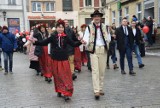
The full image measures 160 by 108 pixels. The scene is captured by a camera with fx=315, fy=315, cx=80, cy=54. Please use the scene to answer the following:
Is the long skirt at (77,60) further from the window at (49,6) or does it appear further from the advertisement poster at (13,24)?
the window at (49,6)

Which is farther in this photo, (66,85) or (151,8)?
(151,8)

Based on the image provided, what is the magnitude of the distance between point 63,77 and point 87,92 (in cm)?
105

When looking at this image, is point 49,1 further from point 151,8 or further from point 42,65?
point 42,65

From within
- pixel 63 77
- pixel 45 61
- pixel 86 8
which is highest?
pixel 86 8

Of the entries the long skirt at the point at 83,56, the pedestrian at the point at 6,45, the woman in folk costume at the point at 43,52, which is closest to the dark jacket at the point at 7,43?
the pedestrian at the point at 6,45

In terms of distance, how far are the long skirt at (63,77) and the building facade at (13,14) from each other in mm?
33609

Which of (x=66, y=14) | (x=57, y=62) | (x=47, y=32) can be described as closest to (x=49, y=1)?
Result: (x=66, y=14)

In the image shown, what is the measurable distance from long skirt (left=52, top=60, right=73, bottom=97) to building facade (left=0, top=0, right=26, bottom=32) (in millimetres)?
33609

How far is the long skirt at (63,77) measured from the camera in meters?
6.87

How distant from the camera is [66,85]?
6.86m

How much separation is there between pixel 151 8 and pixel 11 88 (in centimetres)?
1640

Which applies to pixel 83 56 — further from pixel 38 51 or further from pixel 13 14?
pixel 13 14

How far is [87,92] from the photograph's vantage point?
25.3ft

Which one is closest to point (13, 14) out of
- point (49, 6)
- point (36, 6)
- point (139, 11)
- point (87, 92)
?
point (36, 6)
